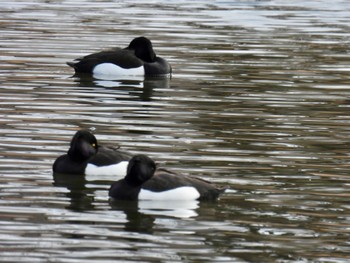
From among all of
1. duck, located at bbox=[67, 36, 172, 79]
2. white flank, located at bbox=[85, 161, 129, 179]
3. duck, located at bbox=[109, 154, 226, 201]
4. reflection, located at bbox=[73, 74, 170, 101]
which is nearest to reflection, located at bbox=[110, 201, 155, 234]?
duck, located at bbox=[109, 154, 226, 201]

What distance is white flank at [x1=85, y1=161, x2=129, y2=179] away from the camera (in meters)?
15.6

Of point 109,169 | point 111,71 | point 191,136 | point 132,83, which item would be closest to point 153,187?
point 109,169

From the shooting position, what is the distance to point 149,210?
1385 centimetres

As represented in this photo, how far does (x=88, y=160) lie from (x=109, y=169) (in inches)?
11.0

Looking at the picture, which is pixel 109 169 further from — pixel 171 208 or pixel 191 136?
pixel 191 136

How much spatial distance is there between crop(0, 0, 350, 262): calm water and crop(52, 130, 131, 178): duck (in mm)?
144

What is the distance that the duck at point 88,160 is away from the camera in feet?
51.0

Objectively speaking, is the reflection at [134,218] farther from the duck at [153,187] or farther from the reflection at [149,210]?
the duck at [153,187]

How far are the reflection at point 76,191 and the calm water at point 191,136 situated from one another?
3cm

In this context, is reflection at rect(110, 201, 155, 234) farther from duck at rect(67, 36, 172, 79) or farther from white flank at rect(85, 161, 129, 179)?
duck at rect(67, 36, 172, 79)

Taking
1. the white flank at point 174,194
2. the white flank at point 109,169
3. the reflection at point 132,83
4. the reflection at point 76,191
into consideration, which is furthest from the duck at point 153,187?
the reflection at point 132,83

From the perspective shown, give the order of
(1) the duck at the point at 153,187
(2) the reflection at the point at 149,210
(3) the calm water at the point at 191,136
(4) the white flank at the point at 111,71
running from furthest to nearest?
(4) the white flank at the point at 111,71 < (1) the duck at the point at 153,187 < (2) the reflection at the point at 149,210 < (3) the calm water at the point at 191,136

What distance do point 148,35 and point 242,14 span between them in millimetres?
6364

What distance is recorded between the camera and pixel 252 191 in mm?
14539
